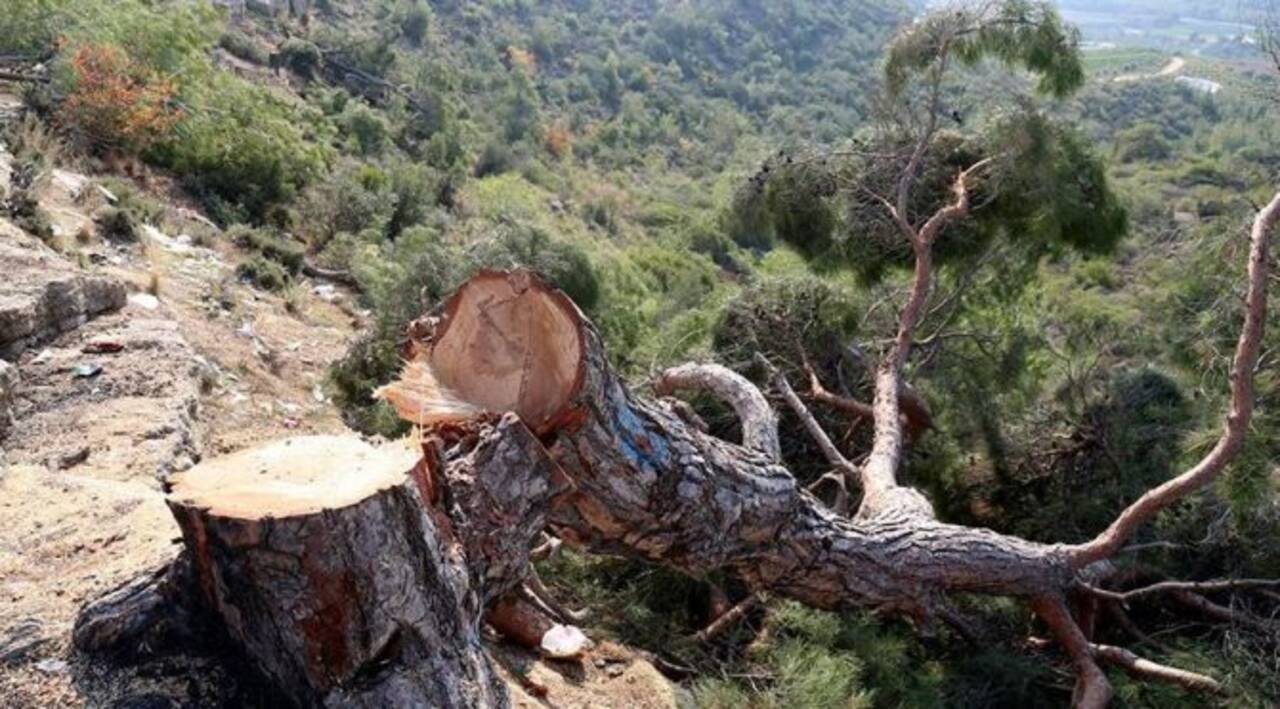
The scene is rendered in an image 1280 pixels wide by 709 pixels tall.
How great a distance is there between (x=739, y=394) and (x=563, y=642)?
147 cm

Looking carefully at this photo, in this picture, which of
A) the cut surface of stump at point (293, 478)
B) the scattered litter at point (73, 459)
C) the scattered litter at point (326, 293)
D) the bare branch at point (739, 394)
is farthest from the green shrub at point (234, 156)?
the cut surface of stump at point (293, 478)

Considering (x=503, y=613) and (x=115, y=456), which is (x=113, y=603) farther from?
(x=115, y=456)

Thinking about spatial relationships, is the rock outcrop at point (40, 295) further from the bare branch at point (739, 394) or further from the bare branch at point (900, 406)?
the bare branch at point (900, 406)

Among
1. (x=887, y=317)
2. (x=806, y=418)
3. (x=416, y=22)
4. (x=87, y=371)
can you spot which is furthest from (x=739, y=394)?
(x=416, y=22)

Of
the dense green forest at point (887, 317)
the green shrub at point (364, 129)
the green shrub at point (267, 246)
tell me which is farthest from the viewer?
the green shrub at point (364, 129)

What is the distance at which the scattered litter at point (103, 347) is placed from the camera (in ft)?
14.5

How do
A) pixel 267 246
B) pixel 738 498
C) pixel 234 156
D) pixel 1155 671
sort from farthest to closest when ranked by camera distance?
pixel 234 156 → pixel 267 246 → pixel 1155 671 → pixel 738 498

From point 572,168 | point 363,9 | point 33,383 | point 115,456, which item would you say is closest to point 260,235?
point 33,383

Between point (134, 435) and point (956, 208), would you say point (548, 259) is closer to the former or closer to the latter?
point (956, 208)

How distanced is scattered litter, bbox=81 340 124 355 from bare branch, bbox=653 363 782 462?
2.71m

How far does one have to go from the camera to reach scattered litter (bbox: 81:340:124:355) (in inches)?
173

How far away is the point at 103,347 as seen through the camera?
176 inches

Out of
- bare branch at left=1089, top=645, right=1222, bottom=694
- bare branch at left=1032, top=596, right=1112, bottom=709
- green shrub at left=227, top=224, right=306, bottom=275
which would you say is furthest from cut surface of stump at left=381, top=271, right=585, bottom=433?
green shrub at left=227, top=224, right=306, bottom=275

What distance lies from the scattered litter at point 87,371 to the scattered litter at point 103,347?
0.53ft
